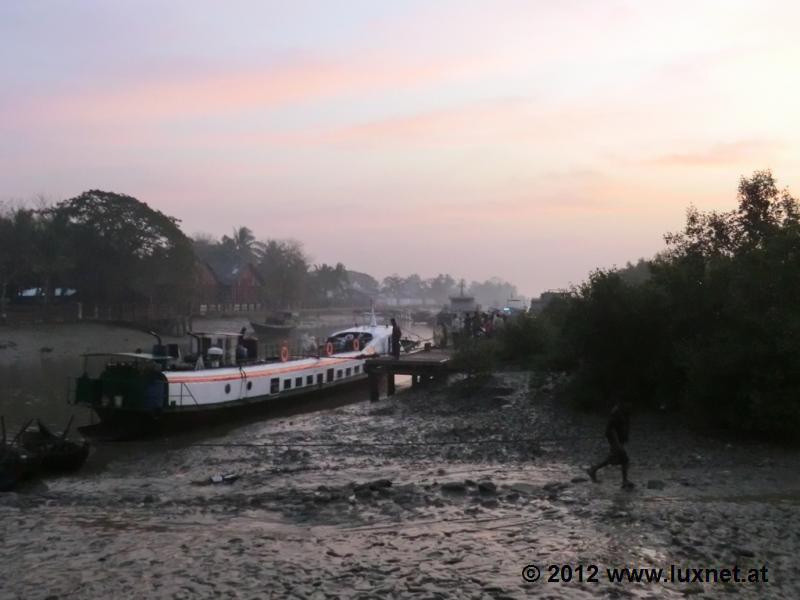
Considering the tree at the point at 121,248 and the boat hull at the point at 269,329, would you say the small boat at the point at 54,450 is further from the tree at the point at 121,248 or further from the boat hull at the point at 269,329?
the boat hull at the point at 269,329

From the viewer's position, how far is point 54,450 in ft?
55.4

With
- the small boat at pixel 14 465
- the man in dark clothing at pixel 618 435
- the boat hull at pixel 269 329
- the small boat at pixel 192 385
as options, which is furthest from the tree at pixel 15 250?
the man in dark clothing at pixel 618 435

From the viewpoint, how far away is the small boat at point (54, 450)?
16.7m

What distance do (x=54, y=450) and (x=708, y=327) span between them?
17.8 meters

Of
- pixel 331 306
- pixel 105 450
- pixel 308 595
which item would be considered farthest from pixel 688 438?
pixel 331 306

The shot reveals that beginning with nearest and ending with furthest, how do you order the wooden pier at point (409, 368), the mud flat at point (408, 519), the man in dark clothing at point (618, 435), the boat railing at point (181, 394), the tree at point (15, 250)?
1. the mud flat at point (408, 519)
2. the man in dark clothing at point (618, 435)
3. the boat railing at point (181, 394)
4. the wooden pier at point (409, 368)
5. the tree at point (15, 250)

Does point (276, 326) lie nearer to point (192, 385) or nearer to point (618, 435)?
point (192, 385)

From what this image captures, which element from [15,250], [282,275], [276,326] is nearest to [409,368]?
[15,250]

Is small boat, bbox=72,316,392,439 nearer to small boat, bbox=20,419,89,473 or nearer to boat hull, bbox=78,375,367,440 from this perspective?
boat hull, bbox=78,375,367,440

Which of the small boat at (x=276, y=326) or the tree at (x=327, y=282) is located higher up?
the tree at (x=327, y=282)

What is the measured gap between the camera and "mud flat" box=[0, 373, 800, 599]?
9.41 metres

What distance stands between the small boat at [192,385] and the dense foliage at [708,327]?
10718 millimetres

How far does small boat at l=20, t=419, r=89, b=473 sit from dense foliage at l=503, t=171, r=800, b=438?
48.0ft

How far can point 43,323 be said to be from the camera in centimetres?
6084
